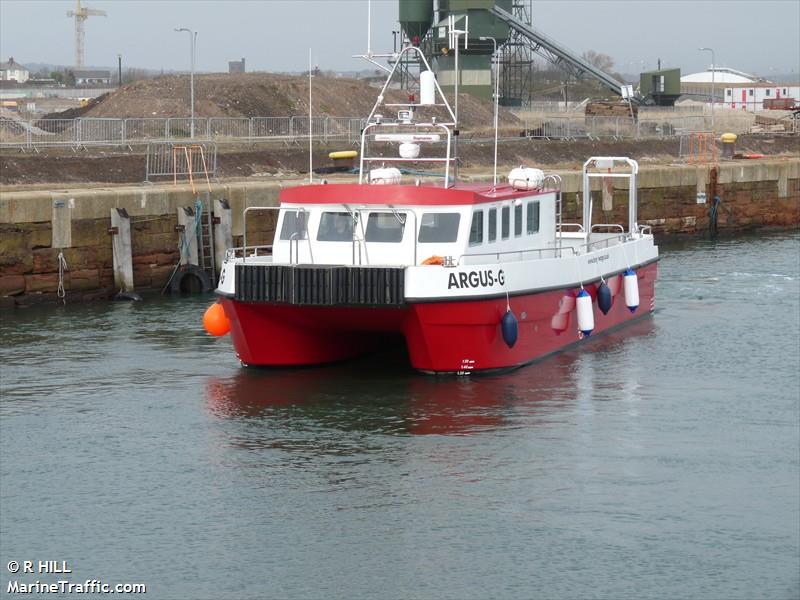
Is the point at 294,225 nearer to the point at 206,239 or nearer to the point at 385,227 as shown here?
the point at 385,227

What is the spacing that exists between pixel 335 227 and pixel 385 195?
1113 mm

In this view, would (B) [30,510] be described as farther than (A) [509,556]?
Yes

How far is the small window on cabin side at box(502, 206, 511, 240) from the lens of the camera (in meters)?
26.1

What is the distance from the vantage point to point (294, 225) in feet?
83.7

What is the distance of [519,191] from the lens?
27.0m

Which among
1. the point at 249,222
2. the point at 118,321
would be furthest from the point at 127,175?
the point at 118,321

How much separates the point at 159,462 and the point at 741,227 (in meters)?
37.5

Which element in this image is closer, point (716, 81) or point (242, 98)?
point (242, 98)

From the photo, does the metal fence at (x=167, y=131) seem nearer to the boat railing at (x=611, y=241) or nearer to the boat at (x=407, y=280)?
the boat railing at (x=611, y=241)

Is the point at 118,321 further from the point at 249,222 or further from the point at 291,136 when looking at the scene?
the point at 291,136

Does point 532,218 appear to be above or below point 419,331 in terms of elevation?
above

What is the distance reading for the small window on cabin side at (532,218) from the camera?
89.4ft

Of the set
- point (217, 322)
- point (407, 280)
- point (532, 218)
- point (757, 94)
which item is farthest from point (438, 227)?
point (757, 94)

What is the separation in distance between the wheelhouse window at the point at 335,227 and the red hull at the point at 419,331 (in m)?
1.42
